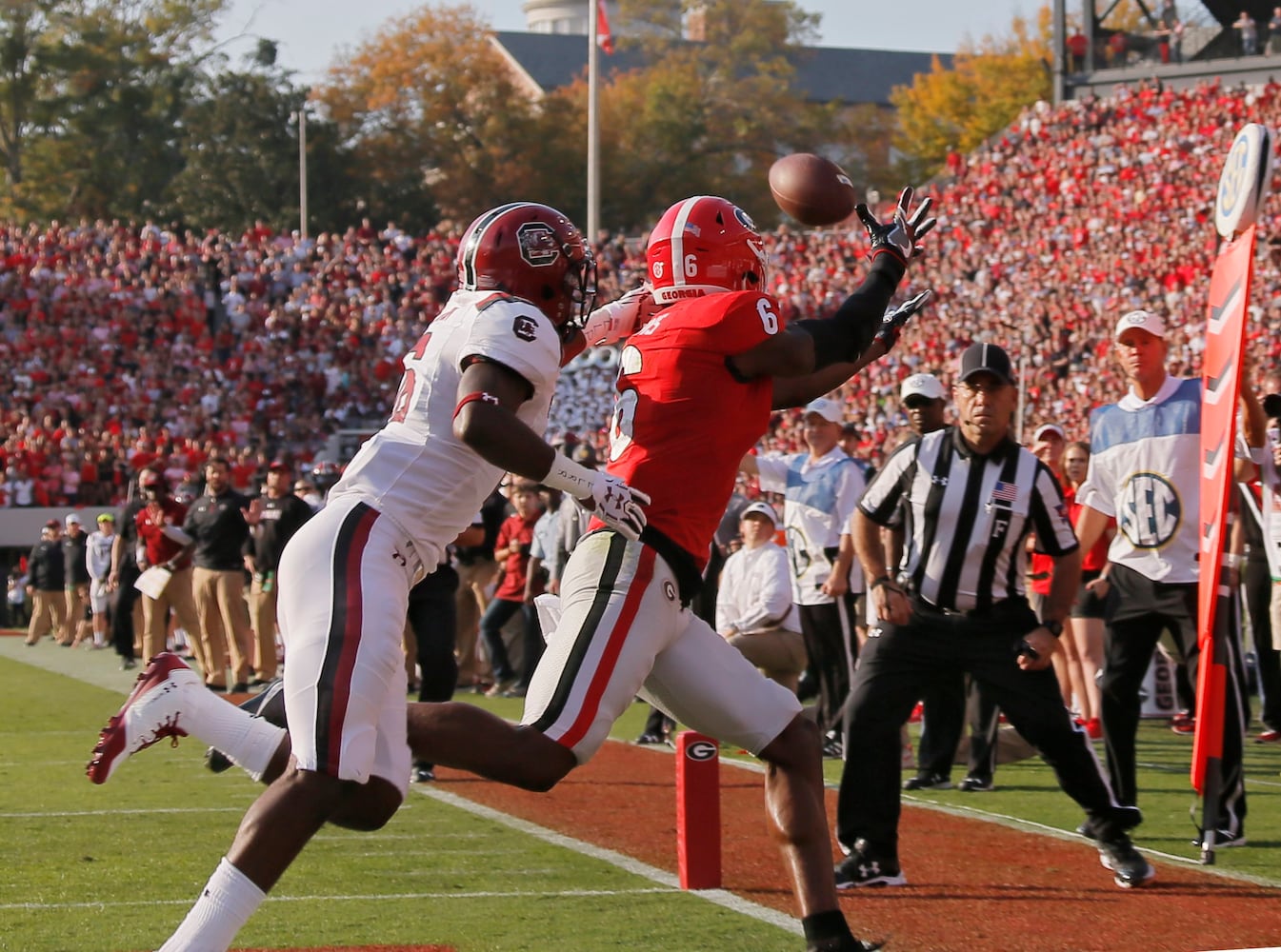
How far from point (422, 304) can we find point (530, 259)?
2894 cm

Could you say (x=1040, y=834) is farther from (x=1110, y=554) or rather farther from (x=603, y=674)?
(x=603, y=674)

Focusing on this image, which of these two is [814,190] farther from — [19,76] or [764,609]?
[19,76]

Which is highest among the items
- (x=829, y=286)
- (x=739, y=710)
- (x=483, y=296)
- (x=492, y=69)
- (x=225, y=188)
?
(x=492, y=69)

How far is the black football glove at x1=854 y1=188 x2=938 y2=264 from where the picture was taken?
4.98 m

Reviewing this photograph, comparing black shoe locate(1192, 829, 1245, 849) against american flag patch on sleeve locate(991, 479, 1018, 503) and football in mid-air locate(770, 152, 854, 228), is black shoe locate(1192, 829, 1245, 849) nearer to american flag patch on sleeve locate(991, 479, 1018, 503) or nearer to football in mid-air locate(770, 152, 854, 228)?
american flag patch on sleeve locate(991, 479, 1018, 503)

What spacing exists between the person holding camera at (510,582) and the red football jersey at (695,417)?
8.39m

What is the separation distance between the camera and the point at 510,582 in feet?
43.2

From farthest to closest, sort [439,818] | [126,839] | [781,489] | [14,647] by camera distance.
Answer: [14,647], [781,489], [439,818], [126,839]

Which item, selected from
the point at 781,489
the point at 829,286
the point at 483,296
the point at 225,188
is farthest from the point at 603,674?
the point at 225,188

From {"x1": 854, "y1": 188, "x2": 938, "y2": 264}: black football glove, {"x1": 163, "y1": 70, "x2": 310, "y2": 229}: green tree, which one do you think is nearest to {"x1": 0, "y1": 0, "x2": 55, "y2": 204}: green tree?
{"x1": 163, "y1": 70, "x2": 310, "y2": 229}: green tree

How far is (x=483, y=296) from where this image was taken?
4340 mm

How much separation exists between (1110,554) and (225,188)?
47.3m

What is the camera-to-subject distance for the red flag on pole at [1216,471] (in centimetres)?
599

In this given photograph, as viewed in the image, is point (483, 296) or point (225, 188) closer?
point (483, 296)
